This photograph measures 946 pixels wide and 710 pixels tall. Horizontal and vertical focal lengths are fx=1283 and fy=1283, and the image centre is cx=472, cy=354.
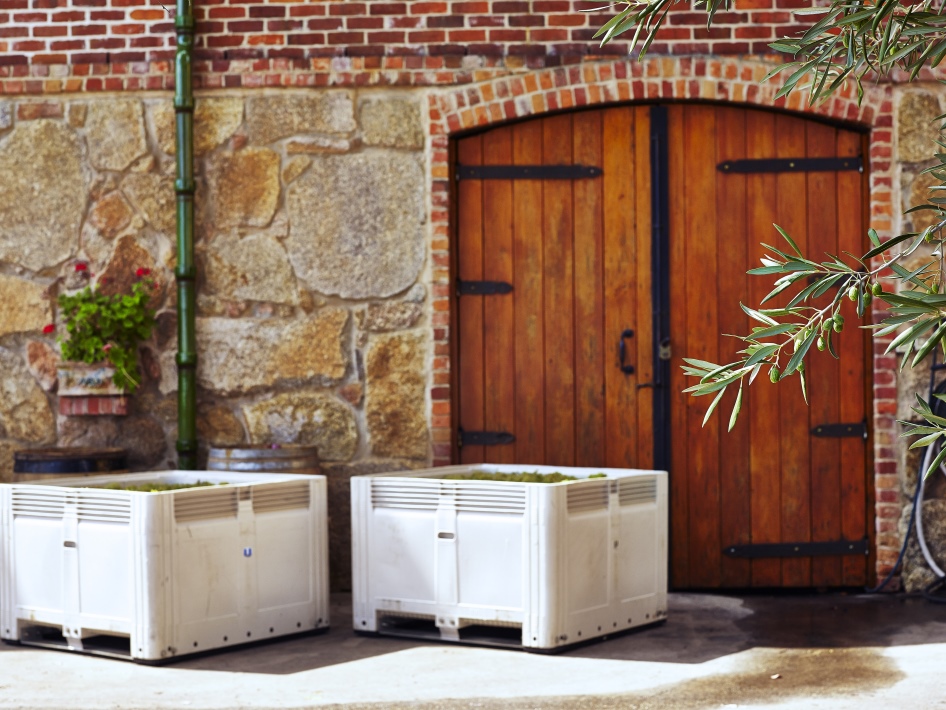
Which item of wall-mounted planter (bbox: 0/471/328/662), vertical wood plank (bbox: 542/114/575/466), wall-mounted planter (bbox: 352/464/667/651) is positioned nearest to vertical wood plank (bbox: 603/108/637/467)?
vertical wood plank (bbox: 542/114/575/466)

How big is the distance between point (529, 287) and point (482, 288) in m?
0.21

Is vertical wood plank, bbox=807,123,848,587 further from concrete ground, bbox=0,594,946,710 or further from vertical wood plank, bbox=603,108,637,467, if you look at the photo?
vertical wood plank, bbox=603,108,637,467

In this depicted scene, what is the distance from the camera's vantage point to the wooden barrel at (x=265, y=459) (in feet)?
16.8

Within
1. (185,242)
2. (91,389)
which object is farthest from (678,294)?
(91,389)

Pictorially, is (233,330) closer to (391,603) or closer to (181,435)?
(181,435)

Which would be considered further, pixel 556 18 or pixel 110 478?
pixel 556 18

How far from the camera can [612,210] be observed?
5684 millimetres

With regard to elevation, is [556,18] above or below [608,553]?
above

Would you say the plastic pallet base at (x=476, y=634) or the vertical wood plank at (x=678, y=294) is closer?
the plastic pallet base at (x=476, y=634)

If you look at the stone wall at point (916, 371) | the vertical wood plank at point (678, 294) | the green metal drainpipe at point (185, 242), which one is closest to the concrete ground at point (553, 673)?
the stone wall at point (916, 371)

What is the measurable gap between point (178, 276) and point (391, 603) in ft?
6.08

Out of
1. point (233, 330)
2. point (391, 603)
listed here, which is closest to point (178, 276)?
point (233, 330)

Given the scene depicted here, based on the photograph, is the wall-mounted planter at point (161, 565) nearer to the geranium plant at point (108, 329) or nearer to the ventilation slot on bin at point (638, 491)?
the geranium plant at point (108, 329)

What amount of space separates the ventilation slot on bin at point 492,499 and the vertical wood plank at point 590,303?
121cm
